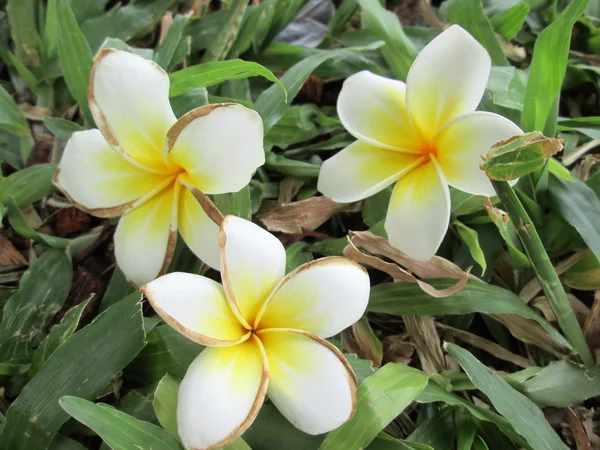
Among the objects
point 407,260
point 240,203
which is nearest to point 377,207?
point 407,260

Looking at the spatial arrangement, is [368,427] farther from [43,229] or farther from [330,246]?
[43,229]

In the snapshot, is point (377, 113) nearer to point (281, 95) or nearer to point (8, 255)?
point (281, 95)

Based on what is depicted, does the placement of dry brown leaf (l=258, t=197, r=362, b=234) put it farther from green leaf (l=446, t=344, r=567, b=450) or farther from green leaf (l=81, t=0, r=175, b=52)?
green leaf (l=81, t=0, r=175, b=52)

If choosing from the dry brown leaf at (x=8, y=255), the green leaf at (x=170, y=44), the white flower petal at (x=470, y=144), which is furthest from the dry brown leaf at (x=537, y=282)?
the dry brown leaf at (x=8, y=255)

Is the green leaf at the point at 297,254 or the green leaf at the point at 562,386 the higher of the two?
the green leaf at the point at 297,254

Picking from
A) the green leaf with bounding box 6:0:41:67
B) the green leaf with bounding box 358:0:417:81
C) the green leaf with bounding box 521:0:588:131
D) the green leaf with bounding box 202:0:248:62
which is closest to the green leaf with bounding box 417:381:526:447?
the green leaf with bounding box 521:0:588:131

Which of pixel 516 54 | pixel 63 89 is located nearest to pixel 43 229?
pixel 63 89

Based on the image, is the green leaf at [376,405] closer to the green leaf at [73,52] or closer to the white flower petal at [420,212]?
the white flower petal at [420,212]

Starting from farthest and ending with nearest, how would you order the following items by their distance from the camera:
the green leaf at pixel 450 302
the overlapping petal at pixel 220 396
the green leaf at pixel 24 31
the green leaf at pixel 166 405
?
the green leaf at pixel 24 31, the green leaf at pixel 450 302, the green leaf at pixel 166 405, the overlapping petal at pixel 220 396
